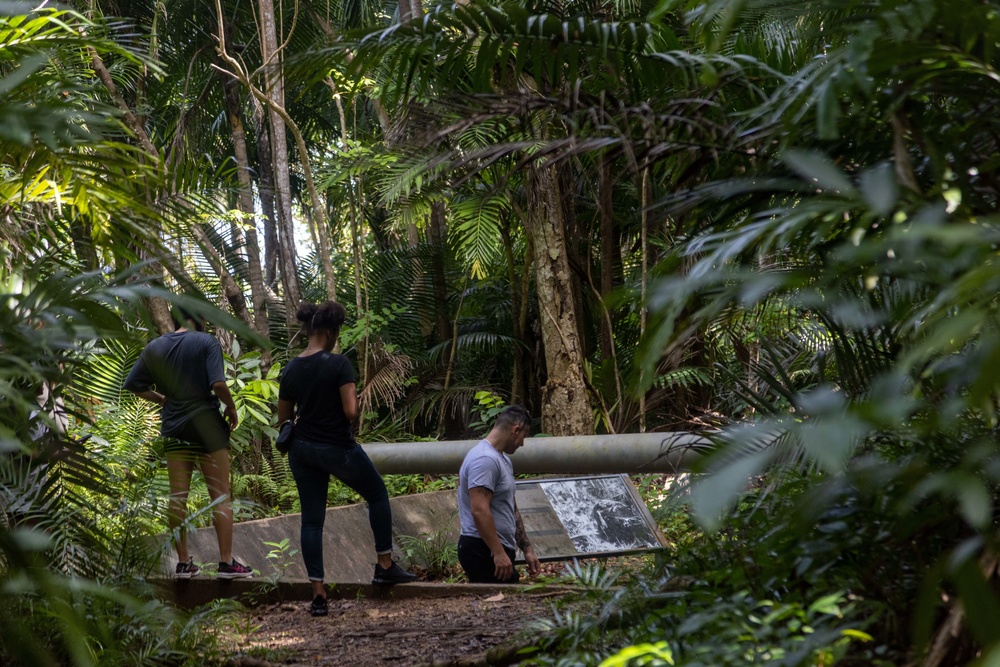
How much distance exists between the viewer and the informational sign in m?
6.03

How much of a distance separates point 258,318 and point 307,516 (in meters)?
5.04

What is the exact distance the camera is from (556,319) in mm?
8258

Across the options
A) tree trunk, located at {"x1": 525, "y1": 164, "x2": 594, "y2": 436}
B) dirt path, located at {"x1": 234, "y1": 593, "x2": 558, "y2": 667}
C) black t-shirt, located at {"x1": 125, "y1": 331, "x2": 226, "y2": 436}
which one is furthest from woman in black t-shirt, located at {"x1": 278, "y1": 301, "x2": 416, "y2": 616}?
tree trunk, located at {"x1": 525, "y1": 164, "x2": 594, "y2": 436}

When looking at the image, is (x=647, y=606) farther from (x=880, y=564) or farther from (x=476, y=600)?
(x=476, y=600)

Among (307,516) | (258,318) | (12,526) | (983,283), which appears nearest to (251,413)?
(258,318)

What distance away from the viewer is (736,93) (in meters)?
3.16

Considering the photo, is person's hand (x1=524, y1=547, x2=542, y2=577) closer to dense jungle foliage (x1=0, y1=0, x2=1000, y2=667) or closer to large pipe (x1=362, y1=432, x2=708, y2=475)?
large pipe (x1=362, y1=432, x2=708, y2=475)

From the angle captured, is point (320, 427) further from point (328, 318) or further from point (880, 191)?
point (880, 191)

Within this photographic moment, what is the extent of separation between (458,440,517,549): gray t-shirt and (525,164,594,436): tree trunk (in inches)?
90.6

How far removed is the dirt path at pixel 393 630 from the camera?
396 centimetres

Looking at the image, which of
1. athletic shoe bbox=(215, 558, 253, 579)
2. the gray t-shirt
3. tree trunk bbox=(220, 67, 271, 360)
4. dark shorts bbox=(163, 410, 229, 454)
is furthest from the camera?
tree trunk bbox=(220, 67, 271, 360)

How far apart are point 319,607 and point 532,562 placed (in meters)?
1.32

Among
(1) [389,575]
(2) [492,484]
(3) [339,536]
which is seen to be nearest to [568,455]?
(2) [492,484]

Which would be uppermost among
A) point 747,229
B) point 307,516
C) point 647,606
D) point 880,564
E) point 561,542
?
point 747,229
